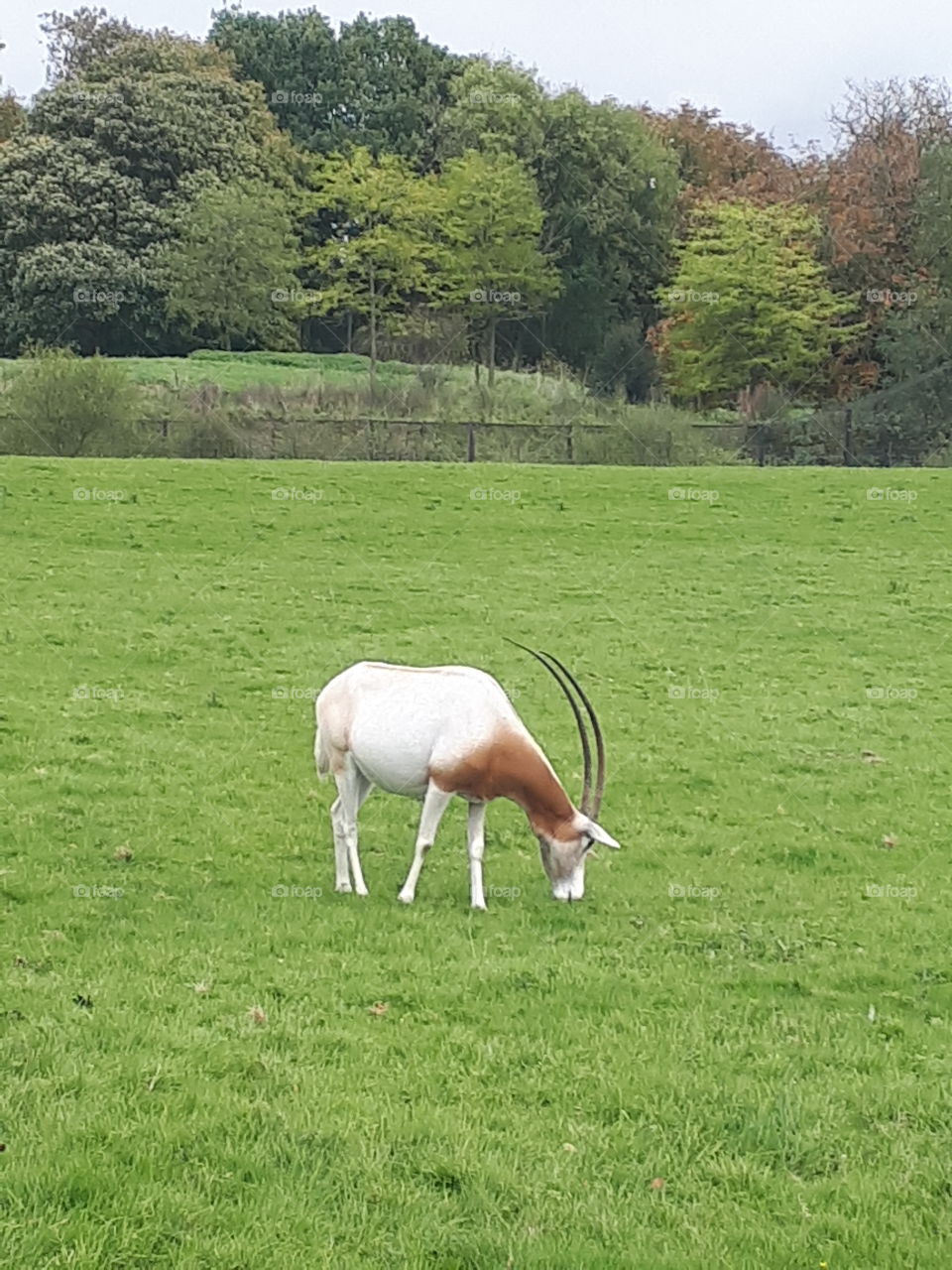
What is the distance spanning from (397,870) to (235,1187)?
4.68m

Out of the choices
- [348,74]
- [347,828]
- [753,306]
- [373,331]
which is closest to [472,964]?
[347,828]

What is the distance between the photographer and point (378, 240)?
172ft

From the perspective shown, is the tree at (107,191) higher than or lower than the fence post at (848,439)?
higher

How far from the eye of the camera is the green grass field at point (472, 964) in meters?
4.91

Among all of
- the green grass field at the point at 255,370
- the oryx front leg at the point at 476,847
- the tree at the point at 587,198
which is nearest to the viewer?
the oryx front leg at the point at 476,847

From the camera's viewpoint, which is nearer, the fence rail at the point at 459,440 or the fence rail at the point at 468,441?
the fence rail at the point at 459,440

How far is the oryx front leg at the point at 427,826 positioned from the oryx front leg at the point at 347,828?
33cm

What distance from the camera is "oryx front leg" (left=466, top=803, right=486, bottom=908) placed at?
Answer: 8.76 metres

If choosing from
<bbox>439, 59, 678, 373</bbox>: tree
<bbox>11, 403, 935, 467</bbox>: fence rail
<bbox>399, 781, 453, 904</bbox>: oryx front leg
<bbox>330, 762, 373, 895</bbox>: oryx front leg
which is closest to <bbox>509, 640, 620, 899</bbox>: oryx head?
<bbox>399, 781, 453, 904</bbox>: oryx front leg

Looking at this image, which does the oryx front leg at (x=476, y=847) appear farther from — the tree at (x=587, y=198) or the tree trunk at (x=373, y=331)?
the tree at (x=587, y=198)

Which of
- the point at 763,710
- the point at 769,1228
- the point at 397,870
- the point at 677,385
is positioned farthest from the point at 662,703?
the point at 677,385

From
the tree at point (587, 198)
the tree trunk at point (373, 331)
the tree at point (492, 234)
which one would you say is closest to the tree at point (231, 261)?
the tree trunk at point (373, 331)

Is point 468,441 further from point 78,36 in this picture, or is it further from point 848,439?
point 78,36

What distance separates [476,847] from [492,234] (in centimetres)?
4606
